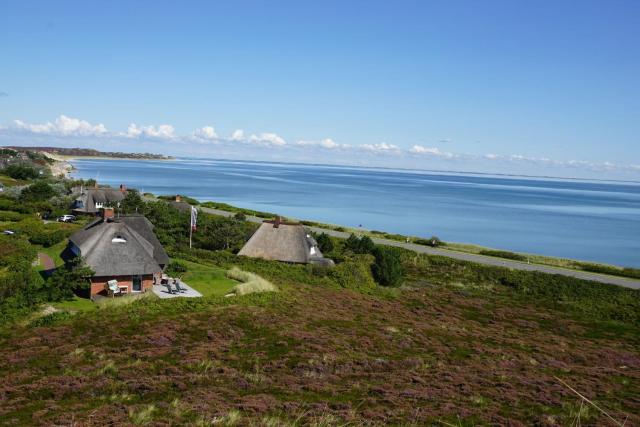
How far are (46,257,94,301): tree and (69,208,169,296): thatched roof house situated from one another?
674 mm

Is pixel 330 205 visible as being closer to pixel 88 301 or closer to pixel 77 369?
pixel 88 301

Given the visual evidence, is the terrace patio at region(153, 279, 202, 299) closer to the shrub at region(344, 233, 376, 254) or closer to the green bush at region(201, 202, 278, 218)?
the shrub at region(344, 233, 376, 254)

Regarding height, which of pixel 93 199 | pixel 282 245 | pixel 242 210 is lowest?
pixel 242 210

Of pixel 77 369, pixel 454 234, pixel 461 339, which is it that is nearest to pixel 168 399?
pixel 77 369

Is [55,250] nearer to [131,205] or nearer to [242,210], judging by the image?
[131,205]

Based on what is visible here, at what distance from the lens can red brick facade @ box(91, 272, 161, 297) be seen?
105 ft

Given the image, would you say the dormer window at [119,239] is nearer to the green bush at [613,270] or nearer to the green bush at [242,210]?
the green bush at [613,270]

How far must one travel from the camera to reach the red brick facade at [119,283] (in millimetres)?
31891

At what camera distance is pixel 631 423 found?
1767cm

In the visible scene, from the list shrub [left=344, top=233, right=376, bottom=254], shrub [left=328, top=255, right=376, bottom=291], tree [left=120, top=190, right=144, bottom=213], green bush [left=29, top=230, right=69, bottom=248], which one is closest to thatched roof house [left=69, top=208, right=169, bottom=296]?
green bush [left=29, top=230, right=69, bottom=248]

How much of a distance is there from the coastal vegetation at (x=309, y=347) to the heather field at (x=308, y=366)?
10cm

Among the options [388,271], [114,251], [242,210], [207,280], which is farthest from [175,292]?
[242,210]

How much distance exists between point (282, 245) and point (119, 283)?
58.7ft

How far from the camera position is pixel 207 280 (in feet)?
126
